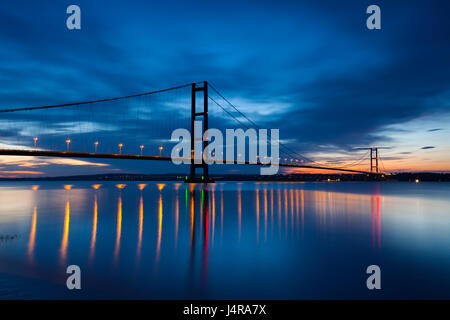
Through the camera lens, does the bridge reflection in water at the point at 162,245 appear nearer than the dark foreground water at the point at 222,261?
No

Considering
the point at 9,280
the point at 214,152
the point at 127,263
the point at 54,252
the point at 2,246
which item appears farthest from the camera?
the point at 214,152

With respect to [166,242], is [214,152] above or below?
above

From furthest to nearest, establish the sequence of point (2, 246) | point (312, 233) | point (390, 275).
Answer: point (312, 233), point (2, 246), point (390, 275)

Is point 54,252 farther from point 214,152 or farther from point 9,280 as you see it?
point 214,152

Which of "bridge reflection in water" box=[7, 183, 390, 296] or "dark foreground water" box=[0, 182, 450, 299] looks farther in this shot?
"bridge reflection in water" box=[7, 183, 390, 296]

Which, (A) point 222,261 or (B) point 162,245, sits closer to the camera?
(A) point 222,261

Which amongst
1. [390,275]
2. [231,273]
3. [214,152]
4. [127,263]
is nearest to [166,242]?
[127,263]

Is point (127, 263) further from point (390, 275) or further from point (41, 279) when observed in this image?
point (390, 275)

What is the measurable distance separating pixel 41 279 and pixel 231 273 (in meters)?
3.28

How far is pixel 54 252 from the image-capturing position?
686 cm
